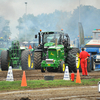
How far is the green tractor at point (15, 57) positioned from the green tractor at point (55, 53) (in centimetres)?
58

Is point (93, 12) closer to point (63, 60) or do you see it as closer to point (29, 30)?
point (29, 30)

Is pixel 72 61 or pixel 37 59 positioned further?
pixel 37 59

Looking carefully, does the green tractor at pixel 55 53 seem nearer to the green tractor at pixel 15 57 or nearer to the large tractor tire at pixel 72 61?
the large tractor tire at pixel 72 61

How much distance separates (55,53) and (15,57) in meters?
3.31

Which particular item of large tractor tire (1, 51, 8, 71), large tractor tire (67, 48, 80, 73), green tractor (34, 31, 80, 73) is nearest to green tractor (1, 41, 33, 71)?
large tractor tire (1, 51, 8, 71)

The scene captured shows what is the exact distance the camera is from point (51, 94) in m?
9.34

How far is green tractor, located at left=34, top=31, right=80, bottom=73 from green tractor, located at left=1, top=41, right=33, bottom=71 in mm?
578

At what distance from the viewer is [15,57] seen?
65.3 ft

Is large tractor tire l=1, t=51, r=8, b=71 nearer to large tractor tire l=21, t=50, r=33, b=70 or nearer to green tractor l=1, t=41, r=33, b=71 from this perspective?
green tractor l=1, t=41, r=33, b=71

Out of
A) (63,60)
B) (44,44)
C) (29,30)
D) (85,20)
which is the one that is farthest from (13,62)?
(29,30)

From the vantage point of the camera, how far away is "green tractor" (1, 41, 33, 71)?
19214 mm

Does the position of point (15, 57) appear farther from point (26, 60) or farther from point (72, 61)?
point (72, 61)

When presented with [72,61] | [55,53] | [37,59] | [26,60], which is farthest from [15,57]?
[72,61]

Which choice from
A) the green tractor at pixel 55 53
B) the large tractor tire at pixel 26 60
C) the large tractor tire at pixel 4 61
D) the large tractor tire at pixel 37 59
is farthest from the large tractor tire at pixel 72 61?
the large tractor tire at pixel 4 61
